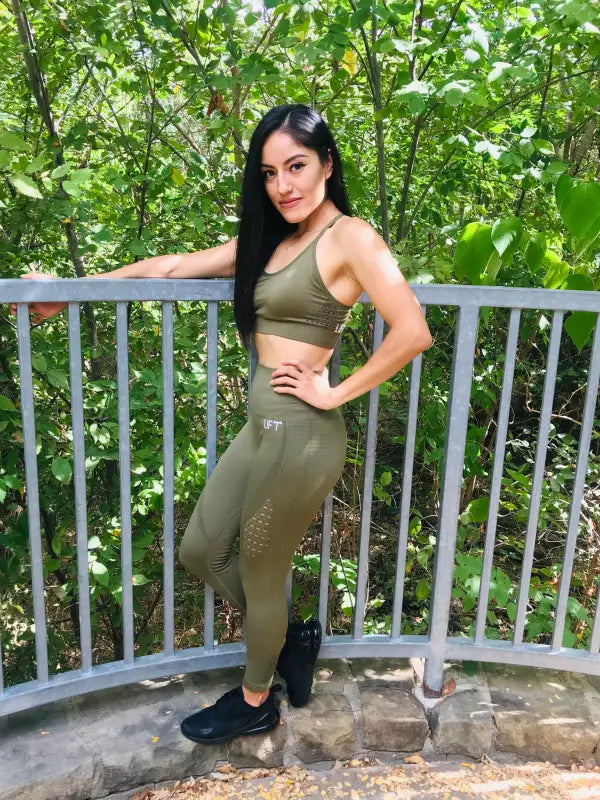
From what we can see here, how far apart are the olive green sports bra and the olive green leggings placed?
15 cm

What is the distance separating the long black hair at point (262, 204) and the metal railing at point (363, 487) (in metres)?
0.08

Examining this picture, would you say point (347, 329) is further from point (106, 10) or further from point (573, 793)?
point (573, 793)

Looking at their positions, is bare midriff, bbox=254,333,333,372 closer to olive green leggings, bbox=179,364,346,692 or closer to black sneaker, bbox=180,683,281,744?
olive green leggings, bbox=179,364,346,692

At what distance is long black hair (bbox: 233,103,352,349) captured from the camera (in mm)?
1898

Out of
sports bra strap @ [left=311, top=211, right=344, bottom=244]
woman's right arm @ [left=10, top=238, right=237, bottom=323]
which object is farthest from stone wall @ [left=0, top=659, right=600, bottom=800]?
sports bra strap @ [left=311, top=211, right=344, bottom=244]

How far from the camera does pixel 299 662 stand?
230cm

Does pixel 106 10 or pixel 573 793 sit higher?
pixel 106 10

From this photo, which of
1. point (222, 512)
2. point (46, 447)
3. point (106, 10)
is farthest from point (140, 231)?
point (222, 512)

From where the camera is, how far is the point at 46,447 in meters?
2.70

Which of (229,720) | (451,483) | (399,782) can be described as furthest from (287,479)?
(399,782)

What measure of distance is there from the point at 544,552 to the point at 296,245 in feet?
9.74

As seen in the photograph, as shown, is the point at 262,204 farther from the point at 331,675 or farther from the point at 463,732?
the point at 463,732

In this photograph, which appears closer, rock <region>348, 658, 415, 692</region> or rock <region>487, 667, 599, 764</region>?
rock <region>487, 667, 599, 764</region>

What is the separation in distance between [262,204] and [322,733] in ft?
5.31
